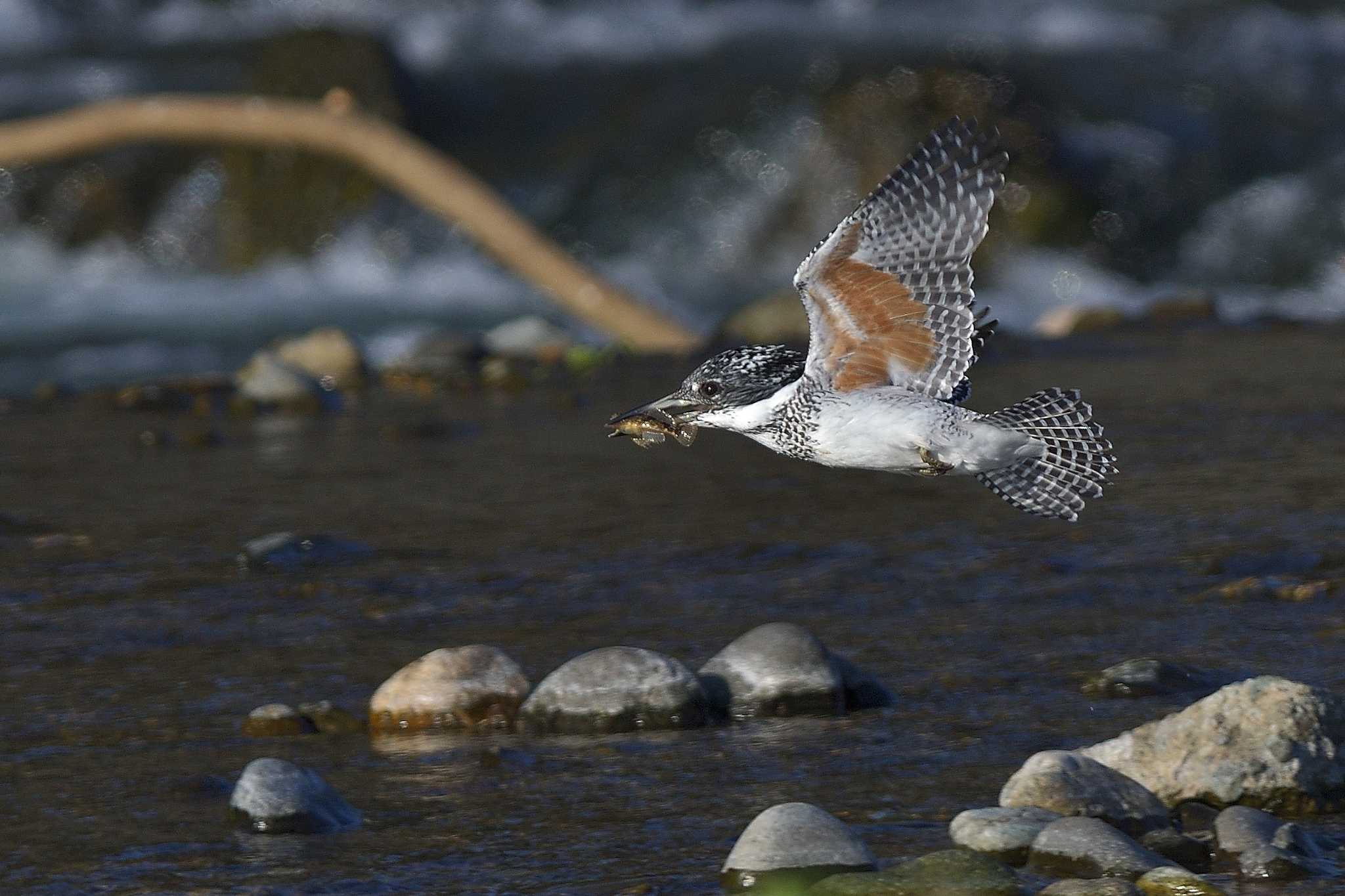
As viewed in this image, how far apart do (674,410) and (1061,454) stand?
1.17m

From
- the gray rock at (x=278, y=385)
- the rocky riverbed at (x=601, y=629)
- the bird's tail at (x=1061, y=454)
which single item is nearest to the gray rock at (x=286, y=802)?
the rocky riverbed at (x=601, y=629)

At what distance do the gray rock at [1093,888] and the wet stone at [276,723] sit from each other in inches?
115

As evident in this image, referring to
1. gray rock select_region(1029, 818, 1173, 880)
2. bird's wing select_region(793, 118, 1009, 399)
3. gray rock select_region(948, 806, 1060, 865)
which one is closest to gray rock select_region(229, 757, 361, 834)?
gray rock select_region(948, 806, 1060, 865)

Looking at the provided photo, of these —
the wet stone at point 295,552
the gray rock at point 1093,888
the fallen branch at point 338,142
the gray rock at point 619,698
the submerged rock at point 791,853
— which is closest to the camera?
the gray rock at point 1093,888

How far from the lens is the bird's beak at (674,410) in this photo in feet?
18.6

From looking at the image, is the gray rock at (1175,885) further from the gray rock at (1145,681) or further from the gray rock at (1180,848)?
the gray rock at (1145,681)

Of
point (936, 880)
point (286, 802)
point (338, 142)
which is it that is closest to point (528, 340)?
point (338, 142)

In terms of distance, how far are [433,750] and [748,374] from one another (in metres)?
1.88

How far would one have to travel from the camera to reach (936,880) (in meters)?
5.15

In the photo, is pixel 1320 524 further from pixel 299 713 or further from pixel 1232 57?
pixel 1232 57

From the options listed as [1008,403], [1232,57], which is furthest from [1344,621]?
[1232,57]

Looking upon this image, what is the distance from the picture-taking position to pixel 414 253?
21.4m

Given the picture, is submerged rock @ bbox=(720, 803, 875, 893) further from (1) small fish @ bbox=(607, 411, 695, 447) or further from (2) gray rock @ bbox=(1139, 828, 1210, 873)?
(1) small fish @ bbox=(607, 411, 695, 447)

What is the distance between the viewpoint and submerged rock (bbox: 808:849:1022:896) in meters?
5.13
